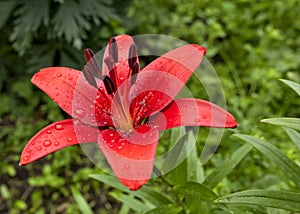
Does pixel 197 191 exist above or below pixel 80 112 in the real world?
below

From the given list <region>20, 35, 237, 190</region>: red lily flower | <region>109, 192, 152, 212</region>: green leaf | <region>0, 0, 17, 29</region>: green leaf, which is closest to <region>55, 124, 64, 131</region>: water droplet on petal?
<region>20, 35, 237, 190</region>: red lily flower

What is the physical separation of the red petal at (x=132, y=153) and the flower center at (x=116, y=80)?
0.13 ft

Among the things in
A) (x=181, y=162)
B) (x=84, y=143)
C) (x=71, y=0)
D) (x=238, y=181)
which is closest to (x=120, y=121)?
(x=84, y=143)

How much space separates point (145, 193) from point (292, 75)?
1.35m

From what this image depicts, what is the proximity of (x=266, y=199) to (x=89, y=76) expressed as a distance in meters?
0.47

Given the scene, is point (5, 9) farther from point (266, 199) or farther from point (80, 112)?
point (266, 199)

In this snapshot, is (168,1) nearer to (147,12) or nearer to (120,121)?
(147,12)

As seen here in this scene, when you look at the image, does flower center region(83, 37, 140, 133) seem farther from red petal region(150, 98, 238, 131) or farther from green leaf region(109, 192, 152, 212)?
green leaf region(109, 192, 152, 212)

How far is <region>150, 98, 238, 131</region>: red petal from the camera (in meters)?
0.90

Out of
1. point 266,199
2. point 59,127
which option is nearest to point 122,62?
point 59,127

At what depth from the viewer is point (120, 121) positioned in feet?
3.24

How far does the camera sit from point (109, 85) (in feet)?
3.05

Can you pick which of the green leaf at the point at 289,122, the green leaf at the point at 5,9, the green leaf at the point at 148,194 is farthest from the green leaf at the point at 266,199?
the green leaf at the point at 5,9

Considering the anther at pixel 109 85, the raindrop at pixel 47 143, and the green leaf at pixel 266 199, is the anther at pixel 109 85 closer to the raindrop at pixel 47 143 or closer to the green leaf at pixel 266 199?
the raindrop at pixel 47 143
